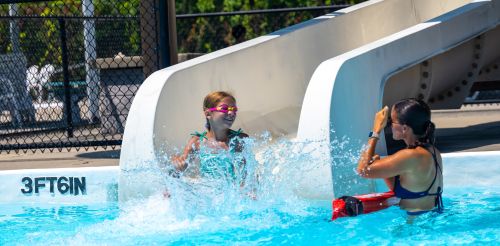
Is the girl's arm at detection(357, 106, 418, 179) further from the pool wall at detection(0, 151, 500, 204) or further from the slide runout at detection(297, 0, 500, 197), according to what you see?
the pool wall at detection(0, 151, 500, 204)

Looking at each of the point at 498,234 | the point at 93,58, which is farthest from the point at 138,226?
the point at 93,58

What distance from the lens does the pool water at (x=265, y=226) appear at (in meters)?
5.59

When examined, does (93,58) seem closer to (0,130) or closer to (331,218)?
(0,130)

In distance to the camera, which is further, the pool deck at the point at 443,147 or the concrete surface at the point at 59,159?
the concrete surface at the point at 59,159

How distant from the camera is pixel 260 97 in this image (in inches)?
329

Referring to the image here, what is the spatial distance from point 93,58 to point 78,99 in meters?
0.58

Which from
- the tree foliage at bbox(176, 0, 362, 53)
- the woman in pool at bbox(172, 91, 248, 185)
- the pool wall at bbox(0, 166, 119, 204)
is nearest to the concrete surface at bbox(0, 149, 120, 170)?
the pool wall at bbox(0, 166, 119, 204)

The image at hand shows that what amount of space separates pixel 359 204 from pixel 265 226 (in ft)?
2.25

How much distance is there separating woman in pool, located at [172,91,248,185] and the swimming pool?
0.25 metres

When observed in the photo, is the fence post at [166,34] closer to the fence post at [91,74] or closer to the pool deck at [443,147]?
the pool deck at [443,147]

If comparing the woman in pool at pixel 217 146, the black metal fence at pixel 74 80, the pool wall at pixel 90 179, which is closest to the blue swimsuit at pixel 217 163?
the woman in pool at pixel 217 146

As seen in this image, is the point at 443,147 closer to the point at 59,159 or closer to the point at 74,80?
the point at 59,159

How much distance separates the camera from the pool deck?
8.11 metres

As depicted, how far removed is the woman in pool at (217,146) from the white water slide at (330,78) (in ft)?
0.90
